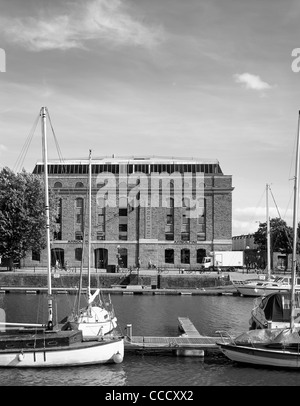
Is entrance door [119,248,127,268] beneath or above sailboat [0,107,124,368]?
above

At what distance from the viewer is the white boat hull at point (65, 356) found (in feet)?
A: 97.8

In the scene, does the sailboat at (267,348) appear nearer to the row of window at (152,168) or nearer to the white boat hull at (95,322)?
the white boat hull at (95,322)

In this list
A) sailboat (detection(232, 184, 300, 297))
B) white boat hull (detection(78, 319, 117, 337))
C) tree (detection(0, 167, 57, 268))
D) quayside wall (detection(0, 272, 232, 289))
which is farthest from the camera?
tree (detection(0, 167, 57, 268))

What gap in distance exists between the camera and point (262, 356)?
3038 cm

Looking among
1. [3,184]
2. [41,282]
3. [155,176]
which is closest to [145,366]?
[41,282]

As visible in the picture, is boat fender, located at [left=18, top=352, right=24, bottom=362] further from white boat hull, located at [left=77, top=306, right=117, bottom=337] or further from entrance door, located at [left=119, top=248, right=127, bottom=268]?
entrance door, located at [left=119, top=248, right=127, bottom=268]

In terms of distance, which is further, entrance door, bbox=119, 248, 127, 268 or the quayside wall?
entrance door, bbox=119, 248, 127, 268

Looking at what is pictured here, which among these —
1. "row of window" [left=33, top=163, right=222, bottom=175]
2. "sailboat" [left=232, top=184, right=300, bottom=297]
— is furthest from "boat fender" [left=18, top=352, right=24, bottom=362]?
"row of window" [left=33, top=163, right=222, bottom=175]

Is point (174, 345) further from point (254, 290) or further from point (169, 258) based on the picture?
point (169, 258)

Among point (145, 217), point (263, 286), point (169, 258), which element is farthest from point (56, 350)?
point (145, 217)

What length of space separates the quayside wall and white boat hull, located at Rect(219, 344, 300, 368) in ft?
144

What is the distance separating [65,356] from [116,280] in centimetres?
4675

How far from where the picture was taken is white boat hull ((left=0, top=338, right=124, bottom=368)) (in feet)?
97.8

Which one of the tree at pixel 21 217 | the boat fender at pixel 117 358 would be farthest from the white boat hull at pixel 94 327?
the tree at pixel 21 217
